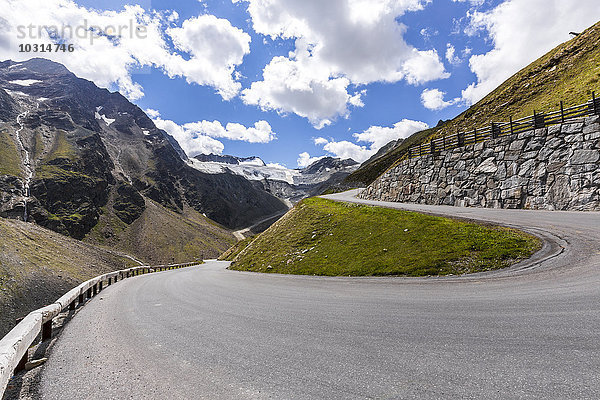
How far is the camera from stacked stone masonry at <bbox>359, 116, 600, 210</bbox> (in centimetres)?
1842

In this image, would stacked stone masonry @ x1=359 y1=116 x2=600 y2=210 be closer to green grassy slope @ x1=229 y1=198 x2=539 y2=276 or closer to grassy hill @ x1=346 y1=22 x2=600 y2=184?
green grassy slope @ x1=229 y1=198 x2=539 y2=276

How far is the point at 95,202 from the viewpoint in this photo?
434 ft

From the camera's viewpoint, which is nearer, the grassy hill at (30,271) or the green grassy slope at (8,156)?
the grassy hill at (30,271)

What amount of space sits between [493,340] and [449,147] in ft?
94.2

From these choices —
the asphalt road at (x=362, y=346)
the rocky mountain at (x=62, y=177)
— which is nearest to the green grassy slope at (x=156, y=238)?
the rocky mountain at (x=62, y=177)

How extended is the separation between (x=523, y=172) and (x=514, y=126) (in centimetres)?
639

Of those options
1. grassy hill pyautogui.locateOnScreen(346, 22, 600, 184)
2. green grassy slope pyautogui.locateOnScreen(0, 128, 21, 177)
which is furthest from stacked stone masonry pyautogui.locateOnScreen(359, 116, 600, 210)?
green grassy slope pyautogui.locateOnScreen(0, 128, 21, 177)

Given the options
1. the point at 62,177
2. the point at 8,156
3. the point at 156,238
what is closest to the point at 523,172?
the point at 156,238

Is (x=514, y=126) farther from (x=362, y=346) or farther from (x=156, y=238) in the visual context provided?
(x=156, y=238)

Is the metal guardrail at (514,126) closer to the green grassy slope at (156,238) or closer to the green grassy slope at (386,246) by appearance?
the green grassy slope at (386,246)

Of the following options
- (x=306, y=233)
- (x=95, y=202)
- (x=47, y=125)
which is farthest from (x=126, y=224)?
(x=306, y=233)

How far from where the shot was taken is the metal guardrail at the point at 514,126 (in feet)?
65.3

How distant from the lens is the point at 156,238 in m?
124

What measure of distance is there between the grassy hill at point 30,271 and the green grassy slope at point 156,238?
65712 millimetres
